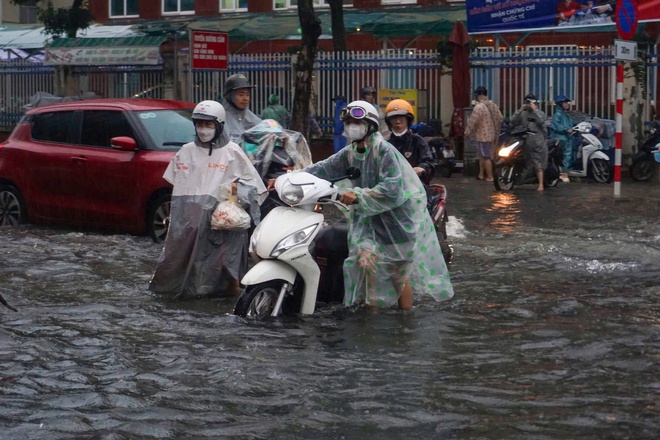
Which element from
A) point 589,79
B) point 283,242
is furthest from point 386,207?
point 589,79

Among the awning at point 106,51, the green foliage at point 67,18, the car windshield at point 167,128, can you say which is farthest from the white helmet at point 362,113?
the green foliage at point 67,18

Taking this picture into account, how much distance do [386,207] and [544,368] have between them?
5.74 ft

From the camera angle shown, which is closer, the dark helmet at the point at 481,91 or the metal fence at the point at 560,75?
the dark helmet at the point at 481,91

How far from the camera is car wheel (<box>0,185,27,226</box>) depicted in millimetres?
13180

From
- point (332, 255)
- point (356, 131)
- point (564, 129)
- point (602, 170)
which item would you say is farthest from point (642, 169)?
point (356, 131)

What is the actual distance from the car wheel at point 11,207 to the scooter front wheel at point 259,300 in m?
6.33

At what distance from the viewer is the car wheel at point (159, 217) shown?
462 inches

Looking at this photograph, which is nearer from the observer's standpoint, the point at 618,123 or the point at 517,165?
the point at 618,123

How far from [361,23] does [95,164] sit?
1950cm

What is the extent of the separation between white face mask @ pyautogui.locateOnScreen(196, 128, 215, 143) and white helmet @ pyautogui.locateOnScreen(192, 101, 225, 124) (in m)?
0.09

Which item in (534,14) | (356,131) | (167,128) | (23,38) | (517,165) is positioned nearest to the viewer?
(356,131)

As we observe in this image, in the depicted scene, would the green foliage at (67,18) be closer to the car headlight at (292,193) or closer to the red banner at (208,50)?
the red banner at (208,50)

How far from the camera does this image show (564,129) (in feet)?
63.5

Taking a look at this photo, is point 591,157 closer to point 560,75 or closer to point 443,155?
point 560,75
